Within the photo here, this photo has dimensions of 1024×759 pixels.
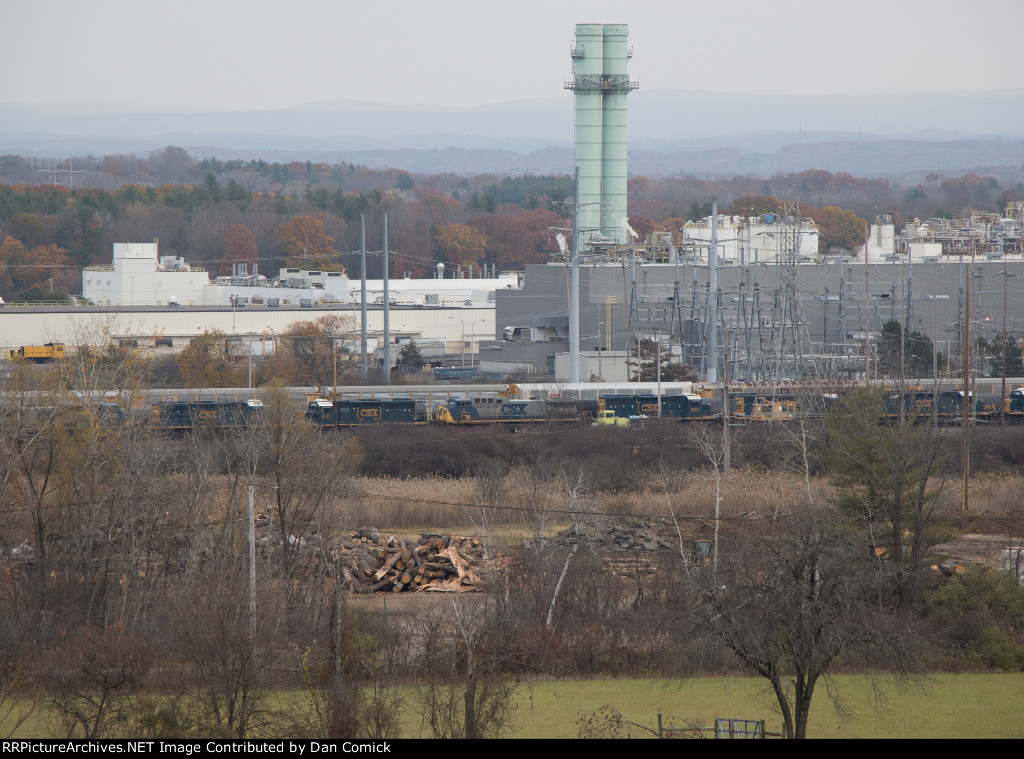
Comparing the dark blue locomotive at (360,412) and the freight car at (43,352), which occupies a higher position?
the freight car at (43,352)

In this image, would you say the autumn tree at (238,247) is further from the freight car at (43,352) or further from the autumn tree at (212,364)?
the freight car at (43,352)

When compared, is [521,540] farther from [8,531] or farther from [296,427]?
[8,531]

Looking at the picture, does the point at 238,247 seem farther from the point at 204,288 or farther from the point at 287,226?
the point at 204,288

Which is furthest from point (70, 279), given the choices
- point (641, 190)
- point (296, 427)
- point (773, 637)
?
point (641, 190)

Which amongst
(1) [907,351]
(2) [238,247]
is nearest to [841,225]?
(2) [238,247]

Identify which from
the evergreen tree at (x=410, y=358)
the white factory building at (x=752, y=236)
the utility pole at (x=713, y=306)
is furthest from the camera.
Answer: the white factory building at (x=752, y=236)

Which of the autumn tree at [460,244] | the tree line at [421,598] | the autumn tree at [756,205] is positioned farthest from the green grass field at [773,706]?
the autumn tree at [460,244]

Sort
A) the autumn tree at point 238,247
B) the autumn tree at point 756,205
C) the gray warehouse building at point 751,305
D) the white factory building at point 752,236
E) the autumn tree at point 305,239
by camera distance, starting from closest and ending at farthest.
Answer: the gray warehouse building at point 751,305, the white factory building at point 752,236, the autumn tree at point 238,247, the autumn tree at point 756,205, the autumn tree at point 305,239
